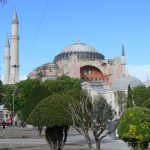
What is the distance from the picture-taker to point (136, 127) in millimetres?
14250

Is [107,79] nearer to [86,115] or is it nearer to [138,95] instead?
[138,95]

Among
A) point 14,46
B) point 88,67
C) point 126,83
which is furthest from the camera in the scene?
point 88,67

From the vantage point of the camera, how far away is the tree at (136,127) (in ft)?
46.7

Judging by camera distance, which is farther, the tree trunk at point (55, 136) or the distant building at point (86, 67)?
the distant building at point (86, 67)

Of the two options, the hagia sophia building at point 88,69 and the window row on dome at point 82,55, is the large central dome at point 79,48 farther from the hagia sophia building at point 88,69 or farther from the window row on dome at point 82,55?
the window row on dome at point 82,55

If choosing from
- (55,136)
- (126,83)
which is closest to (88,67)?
(126,83)

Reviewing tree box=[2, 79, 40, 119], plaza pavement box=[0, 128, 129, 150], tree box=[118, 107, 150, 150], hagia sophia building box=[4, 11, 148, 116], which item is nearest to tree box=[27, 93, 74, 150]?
tree box=[118, 107, 150, 150]

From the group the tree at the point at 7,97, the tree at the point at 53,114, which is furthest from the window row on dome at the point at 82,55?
the tree at the point at 53,114

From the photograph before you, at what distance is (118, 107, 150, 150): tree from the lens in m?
14.2

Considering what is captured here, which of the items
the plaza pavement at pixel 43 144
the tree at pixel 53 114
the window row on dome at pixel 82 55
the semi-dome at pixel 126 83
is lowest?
the plaza pavement at pixel 43 144

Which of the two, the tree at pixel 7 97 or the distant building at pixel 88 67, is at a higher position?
the distant building at pixel 88 67

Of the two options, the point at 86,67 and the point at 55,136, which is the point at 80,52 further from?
the point at 55,136

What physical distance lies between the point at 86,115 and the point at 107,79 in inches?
4767

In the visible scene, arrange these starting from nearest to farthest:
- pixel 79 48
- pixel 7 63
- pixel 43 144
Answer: pixel 43 144 < pixel 7 63 < pixel 79 48
